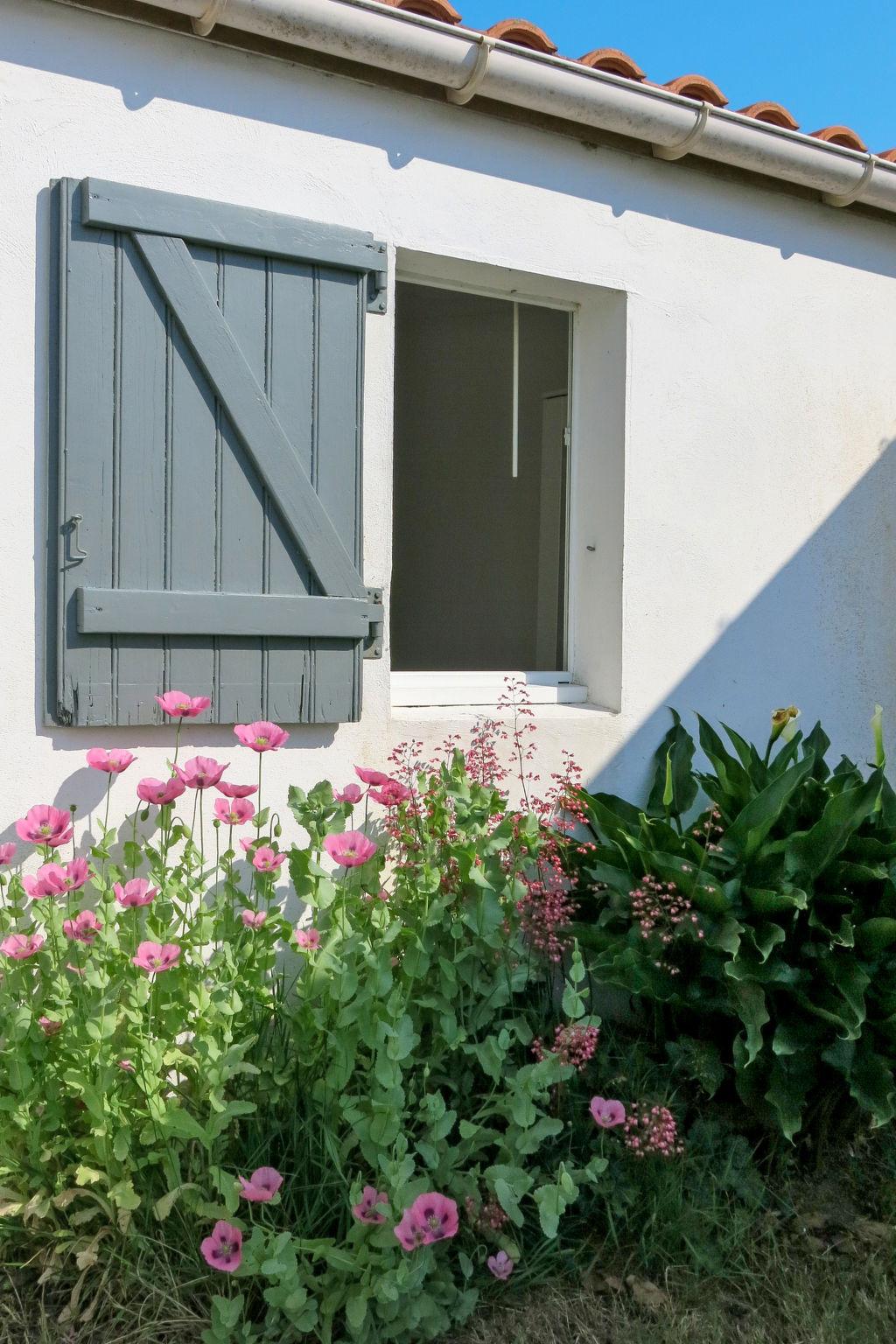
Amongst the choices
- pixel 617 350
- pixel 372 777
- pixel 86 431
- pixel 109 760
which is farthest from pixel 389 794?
pixel 617 350

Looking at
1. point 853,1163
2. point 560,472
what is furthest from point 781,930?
point 560,472

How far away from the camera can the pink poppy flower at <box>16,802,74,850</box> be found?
9.45ft

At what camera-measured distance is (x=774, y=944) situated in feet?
10.7

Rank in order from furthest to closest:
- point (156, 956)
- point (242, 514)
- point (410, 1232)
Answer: point (242, 514)
point (156, 956)
point (410, 1232)

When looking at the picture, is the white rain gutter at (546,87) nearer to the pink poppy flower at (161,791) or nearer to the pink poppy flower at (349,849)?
the pink poppy flower at (161,791)

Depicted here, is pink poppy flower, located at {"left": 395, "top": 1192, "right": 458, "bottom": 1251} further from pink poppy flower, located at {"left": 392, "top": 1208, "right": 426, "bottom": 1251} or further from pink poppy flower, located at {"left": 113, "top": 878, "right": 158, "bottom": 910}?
pink poppy flower, located at {"left": 113, "top": 878, "right": 158, "bottom": 910}

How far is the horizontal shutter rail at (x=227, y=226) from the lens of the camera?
10.3 ft

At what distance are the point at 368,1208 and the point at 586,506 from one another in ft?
8.36

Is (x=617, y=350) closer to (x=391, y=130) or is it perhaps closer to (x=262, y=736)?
(x=391, y=130)

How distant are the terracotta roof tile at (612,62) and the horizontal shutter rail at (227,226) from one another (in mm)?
937

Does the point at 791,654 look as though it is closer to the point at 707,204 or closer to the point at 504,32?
the point at 707,204

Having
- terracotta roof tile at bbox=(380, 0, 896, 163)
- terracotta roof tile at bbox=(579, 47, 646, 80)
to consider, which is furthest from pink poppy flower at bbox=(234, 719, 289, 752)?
terracotta roof tile at bbox=(579, 47, 646, 80)

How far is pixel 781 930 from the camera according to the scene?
3.26 metres

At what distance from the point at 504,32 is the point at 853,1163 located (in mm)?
3446
